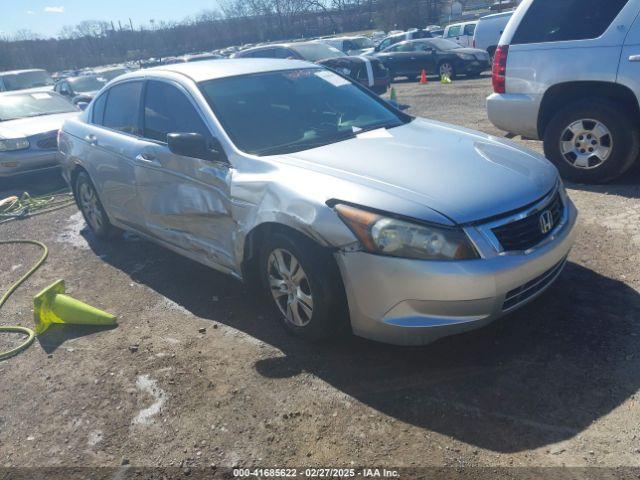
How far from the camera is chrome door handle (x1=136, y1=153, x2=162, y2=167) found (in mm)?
4336

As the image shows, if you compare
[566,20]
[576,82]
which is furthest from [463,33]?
[576,82]

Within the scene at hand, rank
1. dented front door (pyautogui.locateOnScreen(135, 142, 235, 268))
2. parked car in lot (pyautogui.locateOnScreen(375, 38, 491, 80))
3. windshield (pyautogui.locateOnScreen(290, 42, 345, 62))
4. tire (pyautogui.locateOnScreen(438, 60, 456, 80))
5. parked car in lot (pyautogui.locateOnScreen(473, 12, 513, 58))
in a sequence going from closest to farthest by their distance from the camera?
dented front door (pyautogui.locateOnScreen(135, 142, 235, 268))
windshield (pyautogui.locateOnScreen(290, 42, 345, 62))
parked car in lot (pyautogui.locateOnScreen(375, 38, 491, 80))
tire (pyautogui.locateOnScreen(438, 60, 456, 80))
parked car in lot (pyautogui.locateOnScreen(473, 12, 513, 58))

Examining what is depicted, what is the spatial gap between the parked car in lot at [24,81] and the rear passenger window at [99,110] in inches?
393

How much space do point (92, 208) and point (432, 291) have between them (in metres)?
4.27

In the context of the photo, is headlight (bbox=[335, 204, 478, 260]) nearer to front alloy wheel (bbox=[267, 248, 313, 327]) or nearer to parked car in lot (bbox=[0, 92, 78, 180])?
front alloy wheel (bbox=[267, 248, 313, 327])

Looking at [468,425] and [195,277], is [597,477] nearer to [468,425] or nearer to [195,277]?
[468,425]

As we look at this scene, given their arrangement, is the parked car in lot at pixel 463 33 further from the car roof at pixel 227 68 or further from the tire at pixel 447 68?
the car roof at pixel 227 68

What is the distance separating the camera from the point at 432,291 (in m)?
2.82

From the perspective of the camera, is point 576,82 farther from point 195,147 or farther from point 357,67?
point 357,67

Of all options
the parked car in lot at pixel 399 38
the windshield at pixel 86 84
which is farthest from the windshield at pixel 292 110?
the parked car in lot at pixel 399 38

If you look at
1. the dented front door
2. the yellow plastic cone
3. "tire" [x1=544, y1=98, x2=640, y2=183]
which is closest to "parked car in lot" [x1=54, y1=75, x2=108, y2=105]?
the dented front door

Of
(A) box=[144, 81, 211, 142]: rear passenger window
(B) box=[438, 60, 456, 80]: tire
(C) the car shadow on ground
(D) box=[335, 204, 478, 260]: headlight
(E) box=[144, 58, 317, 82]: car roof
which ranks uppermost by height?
(E) box=[144, 58, 317, 82]: car roof

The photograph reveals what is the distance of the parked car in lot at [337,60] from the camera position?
1438cm

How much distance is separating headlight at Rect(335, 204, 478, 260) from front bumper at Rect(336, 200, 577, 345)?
44 millimetres
